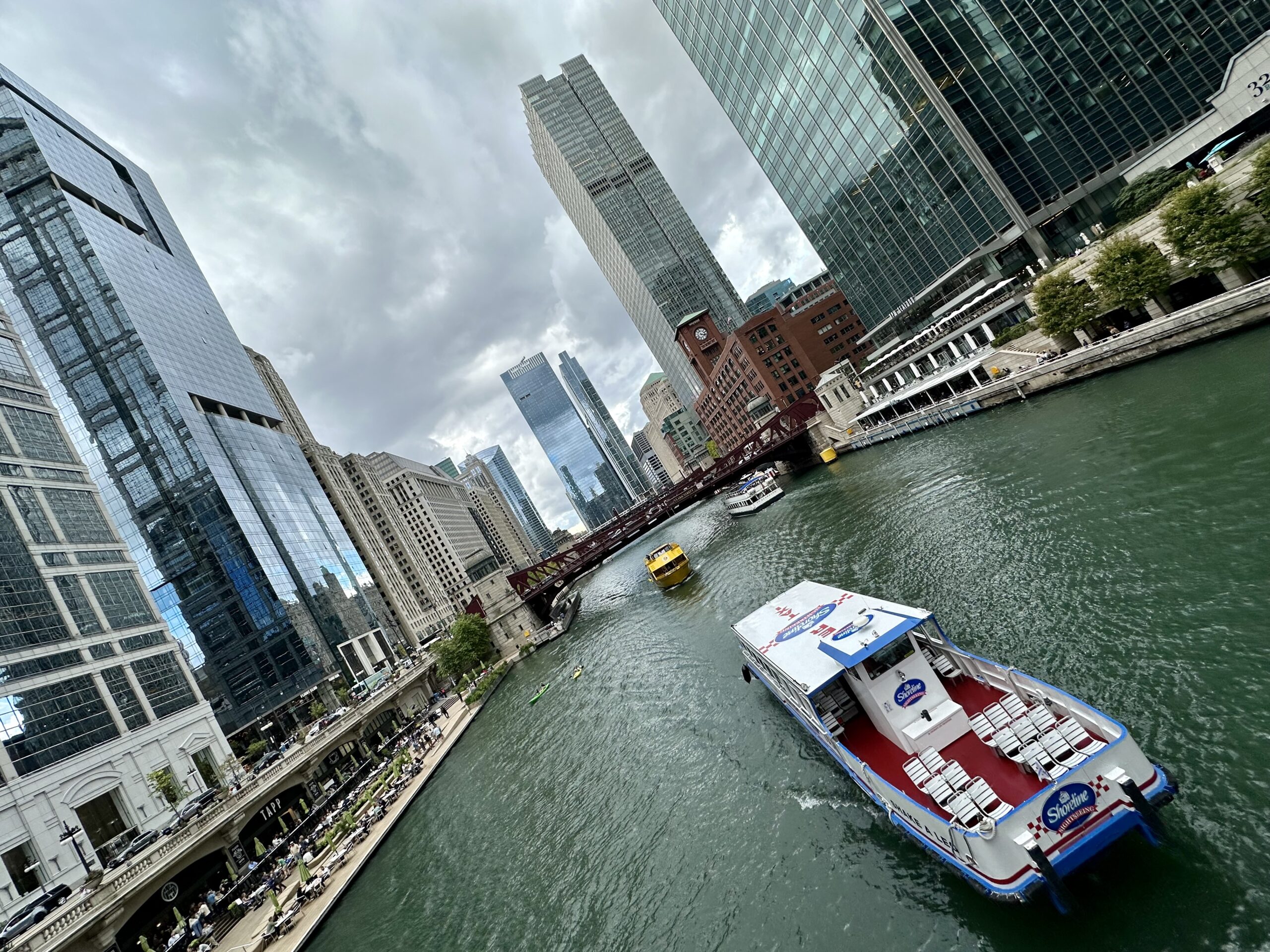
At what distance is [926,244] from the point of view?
293ft

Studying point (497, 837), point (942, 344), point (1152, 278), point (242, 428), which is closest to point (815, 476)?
point (942, 344)

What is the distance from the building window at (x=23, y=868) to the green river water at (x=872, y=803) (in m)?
24.9

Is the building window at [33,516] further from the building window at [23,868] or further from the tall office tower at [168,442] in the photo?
the tall office tower at [168,442]

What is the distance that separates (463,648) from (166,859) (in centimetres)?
3609

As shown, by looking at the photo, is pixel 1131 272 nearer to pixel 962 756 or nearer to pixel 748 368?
pixel 962 756

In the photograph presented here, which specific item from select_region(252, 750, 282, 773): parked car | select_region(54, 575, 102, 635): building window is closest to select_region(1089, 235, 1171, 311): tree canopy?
select_region(252, 750, 282, 773): parked car

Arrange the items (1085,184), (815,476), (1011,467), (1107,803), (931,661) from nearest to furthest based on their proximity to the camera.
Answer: (1107,803) < (931,661) < (1011,467) < (1085,184) < (815,476)

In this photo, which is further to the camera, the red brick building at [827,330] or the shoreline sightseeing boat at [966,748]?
the red brick building at [827,330]

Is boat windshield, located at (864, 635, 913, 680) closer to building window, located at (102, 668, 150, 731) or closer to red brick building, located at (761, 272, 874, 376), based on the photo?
building window, located at (102, 668, 150, 731)

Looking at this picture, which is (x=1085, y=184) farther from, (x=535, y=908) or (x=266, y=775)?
(x=266, y=775)

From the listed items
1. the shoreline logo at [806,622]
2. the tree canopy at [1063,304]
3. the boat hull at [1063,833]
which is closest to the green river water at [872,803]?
the boat hull at [1063,833]

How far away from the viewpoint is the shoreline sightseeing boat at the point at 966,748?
424 inches

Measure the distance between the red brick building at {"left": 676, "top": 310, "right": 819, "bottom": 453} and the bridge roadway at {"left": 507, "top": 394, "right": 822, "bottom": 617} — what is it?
33025 millimetres

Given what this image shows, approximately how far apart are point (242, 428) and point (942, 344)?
411 feet
